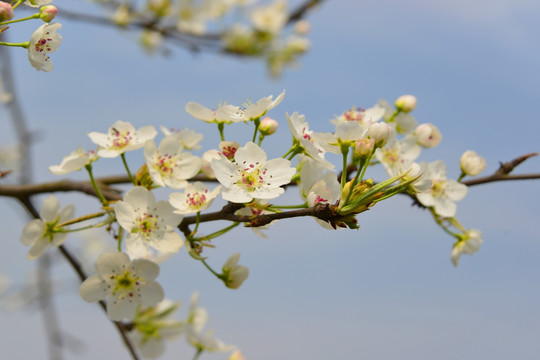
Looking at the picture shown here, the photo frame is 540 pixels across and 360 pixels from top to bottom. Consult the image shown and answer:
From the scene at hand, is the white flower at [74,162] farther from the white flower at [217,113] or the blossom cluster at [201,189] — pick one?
the white flower at [217,113]

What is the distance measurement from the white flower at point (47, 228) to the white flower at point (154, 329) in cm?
69

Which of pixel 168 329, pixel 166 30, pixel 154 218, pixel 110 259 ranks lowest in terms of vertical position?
pixel 168 329

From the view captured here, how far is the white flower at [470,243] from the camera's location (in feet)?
6.87

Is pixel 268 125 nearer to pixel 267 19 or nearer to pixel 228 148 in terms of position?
pixel 228 148

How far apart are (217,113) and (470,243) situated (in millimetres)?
1091

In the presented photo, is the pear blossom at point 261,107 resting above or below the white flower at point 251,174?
above

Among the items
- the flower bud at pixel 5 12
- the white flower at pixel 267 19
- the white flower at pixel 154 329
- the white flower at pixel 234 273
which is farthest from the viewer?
the white flower at pixel 267 19

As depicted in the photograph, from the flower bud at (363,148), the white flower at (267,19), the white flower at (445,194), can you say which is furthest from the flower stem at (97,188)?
the white flower at (267,19)

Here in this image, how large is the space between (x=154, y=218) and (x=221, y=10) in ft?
14.7

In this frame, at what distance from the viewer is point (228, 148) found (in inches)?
60.4

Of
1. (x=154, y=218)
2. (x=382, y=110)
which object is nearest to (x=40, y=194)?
(x=154, y=218)

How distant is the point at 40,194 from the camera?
2156 millimetres

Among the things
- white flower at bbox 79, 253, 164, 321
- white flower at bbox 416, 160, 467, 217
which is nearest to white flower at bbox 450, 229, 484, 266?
white flower at bbox 416, 160, 467, 217

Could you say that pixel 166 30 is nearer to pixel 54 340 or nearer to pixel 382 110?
pixel 54 340
